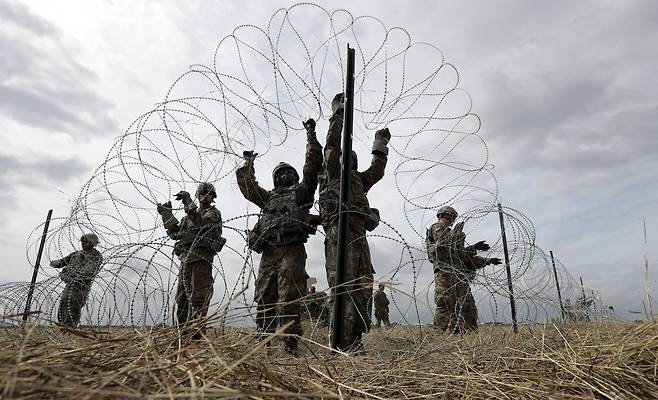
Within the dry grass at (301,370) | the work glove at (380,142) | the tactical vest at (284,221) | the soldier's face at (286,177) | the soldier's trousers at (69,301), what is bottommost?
the dry grass at (301,370)

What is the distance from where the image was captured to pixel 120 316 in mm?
2736

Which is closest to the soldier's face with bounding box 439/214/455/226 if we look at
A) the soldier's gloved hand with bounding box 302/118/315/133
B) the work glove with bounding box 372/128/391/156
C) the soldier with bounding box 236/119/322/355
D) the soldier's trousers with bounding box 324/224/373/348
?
the work glove with bounding box 372/128/391/156

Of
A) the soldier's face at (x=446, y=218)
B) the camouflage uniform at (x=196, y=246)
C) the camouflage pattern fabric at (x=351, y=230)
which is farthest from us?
the soldier's face at (x=446, y=218)

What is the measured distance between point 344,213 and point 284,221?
1596mm

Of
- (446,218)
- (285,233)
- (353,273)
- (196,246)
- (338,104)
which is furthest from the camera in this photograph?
(446,218)

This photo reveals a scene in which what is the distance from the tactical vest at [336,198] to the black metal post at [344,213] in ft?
2.69

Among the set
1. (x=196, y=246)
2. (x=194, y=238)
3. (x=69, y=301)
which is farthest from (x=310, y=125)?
(x=69, y=301)

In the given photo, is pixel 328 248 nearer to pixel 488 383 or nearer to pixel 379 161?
pixel 379 161

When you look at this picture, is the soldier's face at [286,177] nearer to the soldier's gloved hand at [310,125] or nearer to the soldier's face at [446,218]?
the soldier's gloved hand at [310,125]

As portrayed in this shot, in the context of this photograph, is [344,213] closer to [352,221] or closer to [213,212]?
[352,221]

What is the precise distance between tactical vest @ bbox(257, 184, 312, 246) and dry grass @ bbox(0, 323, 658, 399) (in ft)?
9.50

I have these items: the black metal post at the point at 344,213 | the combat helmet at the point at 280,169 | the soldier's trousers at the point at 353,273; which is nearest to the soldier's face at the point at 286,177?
the combat helmet at the point at 280,169

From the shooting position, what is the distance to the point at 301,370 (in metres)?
1.64

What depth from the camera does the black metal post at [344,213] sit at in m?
3.13
